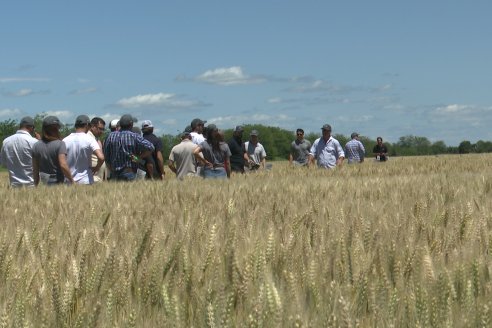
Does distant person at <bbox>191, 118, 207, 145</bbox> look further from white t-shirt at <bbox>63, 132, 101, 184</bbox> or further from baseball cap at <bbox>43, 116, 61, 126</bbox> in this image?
baseball cap at <bbox>43, 116, 61, 126</bbox>

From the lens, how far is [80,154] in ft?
30.2

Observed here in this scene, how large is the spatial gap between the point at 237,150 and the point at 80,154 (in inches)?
208

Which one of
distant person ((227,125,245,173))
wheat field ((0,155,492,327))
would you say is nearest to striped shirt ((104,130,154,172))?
distant person ((227,125,245,173))

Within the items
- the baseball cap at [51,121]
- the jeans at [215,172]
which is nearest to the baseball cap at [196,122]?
the jeans at [215,172]

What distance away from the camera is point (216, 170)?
35.8 ft

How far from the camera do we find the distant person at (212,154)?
35.6ft

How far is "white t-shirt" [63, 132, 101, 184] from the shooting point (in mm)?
9102

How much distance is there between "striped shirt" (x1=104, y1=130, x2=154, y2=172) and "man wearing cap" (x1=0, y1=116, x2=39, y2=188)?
1.01 metres

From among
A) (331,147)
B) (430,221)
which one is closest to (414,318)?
(430,221)

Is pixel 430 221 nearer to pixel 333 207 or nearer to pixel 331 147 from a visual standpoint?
pixel 333 207

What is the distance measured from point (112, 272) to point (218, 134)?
8513 millimetres

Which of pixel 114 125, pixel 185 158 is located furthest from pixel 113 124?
pixel 185 158

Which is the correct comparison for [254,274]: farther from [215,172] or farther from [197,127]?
[197,127]

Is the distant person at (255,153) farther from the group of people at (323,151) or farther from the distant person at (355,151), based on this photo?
the distant person at (355,151)
